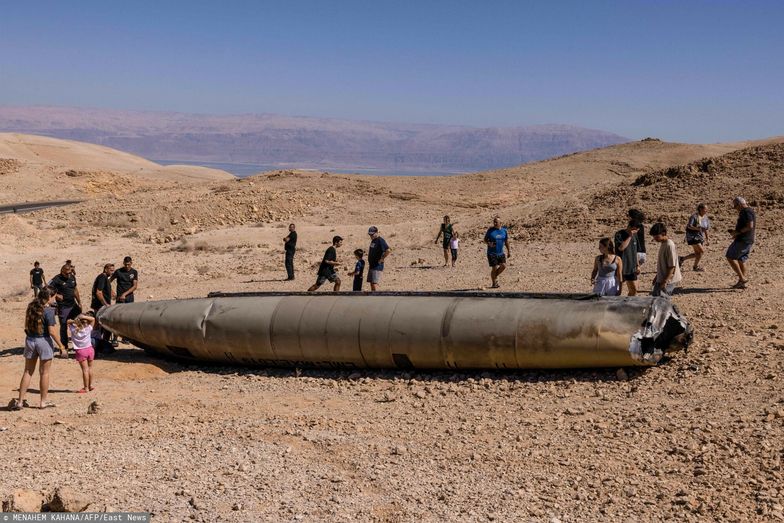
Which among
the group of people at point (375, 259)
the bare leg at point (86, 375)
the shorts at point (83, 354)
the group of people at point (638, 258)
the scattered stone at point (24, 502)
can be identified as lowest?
the bare leg at point (86, 375)

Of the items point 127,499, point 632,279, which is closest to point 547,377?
point 632,279

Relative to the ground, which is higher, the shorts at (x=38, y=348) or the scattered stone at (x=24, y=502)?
the shorts at (x=38, y=348)

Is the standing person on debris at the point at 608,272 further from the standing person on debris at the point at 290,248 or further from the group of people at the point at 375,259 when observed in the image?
the standing person on debris at the point at 290,248

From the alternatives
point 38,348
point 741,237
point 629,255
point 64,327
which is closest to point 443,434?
point 629,255

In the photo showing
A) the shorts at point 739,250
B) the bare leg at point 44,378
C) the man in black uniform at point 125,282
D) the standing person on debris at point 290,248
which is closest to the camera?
the bare leg at point 44,378

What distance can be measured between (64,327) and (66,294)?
83 centimetres

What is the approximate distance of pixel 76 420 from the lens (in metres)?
10.5

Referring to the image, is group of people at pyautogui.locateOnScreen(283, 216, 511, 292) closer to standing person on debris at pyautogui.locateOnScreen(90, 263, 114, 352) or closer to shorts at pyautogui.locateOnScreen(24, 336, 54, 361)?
standing person on debris at pyautogui.locateOnScreen(90, 263, 114, 352)

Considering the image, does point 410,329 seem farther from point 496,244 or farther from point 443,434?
point 496,244

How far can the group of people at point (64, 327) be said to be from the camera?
10914 mm

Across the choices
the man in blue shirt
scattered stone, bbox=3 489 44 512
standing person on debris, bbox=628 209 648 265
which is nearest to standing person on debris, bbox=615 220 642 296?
standing person on debris, bbox=628 209 648 265

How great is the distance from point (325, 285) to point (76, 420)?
35.7 feet

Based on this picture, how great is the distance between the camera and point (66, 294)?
14.4 metres

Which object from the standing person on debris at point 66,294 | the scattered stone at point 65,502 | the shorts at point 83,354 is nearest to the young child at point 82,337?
the shorts at point 83,354
